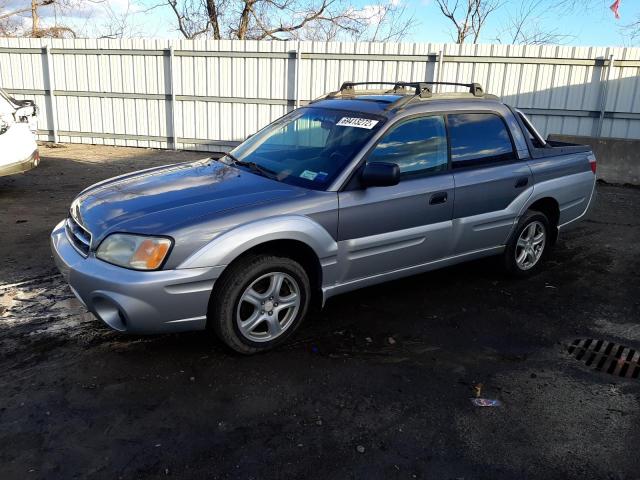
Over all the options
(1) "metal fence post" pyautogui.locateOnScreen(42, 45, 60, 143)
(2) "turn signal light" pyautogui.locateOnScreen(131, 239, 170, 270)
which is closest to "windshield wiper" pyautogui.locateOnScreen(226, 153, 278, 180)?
(2) "turn signal light" pyautogui.locateOnScreen(131, 239, 170, 270)

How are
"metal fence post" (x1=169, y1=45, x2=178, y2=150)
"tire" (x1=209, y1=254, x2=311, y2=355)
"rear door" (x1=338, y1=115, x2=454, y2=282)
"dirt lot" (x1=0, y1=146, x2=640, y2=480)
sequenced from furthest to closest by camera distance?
"metal fence post" (x1=169, y1=45, x2=178, y2=150) → "rear door" (x1=338, y1=115, x2=454, y2=282) → "tire" (x1=209, y1=254, x2=311, y2=355) → "dirt lot" (x1=0, y1=146, x2=640, y2=480)

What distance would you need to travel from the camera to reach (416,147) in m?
4.30

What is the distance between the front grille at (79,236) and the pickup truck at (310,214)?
1 centimetres

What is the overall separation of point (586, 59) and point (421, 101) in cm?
844

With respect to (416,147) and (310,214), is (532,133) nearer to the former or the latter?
(416,147)

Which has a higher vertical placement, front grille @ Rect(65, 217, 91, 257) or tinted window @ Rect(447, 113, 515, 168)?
tinted window @ Rect(447, 113, 515, 168)

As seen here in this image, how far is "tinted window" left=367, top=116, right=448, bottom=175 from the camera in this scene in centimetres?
412

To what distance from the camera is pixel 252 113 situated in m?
12.8

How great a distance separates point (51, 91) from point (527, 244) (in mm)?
12954

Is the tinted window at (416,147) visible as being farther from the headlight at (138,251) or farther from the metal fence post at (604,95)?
the metal fence post at (604,95)

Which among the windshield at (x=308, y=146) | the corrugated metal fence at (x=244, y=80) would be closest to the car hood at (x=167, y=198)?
the windshield at (x=308, y=146)

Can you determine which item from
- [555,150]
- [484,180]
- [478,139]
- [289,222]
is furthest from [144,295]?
[555,150]

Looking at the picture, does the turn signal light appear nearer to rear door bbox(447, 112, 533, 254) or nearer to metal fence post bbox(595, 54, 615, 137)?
rear door bbox(447, 112, 533, 254)

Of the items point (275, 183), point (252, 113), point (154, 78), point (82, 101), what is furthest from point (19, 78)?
point (275, 183)
